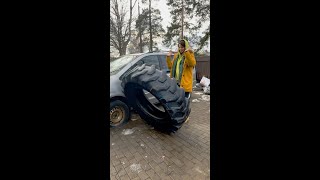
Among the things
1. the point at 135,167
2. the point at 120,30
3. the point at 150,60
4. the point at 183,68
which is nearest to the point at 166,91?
the point at 183,68

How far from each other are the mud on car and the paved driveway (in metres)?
0.27

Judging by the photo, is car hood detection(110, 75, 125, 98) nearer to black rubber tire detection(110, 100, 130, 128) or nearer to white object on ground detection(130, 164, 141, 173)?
black rubber tire detection(110, 100, 130, 128)

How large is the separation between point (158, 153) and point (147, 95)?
1865 mm

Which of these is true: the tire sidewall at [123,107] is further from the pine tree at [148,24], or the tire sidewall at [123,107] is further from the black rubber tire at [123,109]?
the pine tree at [148,24]

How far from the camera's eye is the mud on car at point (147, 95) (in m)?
3.24

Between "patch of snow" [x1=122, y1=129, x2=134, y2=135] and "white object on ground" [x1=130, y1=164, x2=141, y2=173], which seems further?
"patch of snow" [x1=122, y1=129, x2=134, y2=135]

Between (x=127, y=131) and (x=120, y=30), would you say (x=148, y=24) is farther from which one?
(x=127, y=131)

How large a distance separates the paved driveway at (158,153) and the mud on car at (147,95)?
0.90 ft

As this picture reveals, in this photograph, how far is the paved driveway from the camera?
8.10 ft

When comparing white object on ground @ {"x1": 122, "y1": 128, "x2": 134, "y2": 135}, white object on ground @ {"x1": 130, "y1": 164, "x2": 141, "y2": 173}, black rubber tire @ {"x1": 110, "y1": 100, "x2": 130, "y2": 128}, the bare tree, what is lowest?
white object on ground @ {"x1": 130, "y1": 164, "x2": 141, "y2": 173}

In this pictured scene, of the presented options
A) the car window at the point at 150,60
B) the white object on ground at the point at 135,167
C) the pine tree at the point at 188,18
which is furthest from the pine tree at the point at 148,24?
the white object on ground at the point at 135,167

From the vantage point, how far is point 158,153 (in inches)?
118

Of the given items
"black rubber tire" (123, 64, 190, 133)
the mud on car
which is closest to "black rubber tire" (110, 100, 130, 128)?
the mud on car
